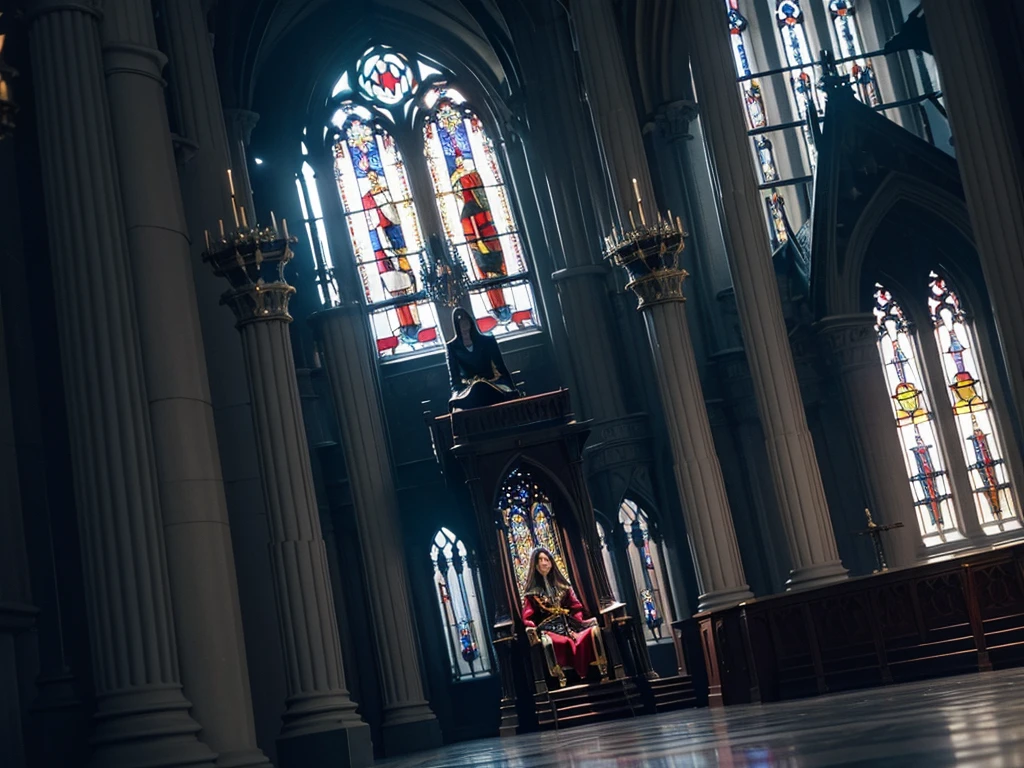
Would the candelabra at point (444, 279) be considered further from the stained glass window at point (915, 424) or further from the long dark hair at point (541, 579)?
the stained glass window at point (915, 424)

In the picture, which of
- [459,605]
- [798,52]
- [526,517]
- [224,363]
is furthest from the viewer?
[798,52]

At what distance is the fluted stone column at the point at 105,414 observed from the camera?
8.62 metres

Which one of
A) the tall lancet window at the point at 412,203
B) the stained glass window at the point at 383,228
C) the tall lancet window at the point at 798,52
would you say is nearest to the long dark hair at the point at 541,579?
the tall lancet window at the point at 412,203

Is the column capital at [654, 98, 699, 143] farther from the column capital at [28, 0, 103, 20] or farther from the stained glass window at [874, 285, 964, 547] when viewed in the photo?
the column capital at [28, 0, 103, 20]

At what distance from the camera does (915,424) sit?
65.5ft

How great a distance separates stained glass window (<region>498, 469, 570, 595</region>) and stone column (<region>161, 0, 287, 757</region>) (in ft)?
13.7

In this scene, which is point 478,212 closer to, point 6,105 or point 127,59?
point 127,59

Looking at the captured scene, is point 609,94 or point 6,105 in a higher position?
point 609,94

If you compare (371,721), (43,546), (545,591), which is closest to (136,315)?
(43,546)

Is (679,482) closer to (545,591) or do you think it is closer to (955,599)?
(545,591)

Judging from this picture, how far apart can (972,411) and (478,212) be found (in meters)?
8.44

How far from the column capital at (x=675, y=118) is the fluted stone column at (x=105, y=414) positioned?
1159cm

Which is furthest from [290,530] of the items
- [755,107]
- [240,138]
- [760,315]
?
[755,107]

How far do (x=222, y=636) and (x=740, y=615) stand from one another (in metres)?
5.08
